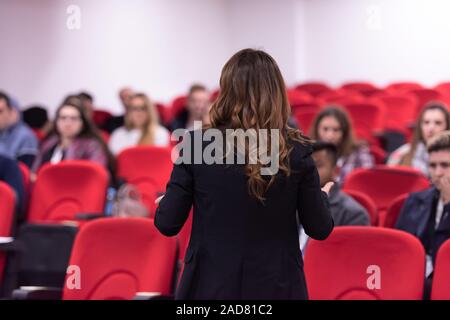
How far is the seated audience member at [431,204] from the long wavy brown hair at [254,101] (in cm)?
145

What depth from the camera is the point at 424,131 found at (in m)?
4.89

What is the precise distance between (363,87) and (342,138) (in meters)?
5.32

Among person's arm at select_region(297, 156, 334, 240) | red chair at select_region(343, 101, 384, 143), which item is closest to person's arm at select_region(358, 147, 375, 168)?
red chair at select_region(343, 101, 384, 143)

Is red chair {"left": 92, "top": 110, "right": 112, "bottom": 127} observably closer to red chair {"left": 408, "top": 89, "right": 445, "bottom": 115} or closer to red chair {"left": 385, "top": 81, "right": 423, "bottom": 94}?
red chair {"left": 408, "top": 89, "right": 445, "bottom": 115}

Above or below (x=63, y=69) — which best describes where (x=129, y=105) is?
below

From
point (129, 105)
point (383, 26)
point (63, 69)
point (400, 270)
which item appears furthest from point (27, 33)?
point (400, 270)

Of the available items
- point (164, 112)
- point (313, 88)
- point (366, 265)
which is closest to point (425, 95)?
point (313, 88)

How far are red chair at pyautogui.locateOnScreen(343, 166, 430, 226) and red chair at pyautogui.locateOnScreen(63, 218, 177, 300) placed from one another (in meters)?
1.54

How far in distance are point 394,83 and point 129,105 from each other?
16.1ft

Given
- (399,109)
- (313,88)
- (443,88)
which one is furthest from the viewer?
(313,88)

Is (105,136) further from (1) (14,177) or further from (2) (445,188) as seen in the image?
(2) (445,188)

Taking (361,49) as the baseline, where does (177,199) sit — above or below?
below
